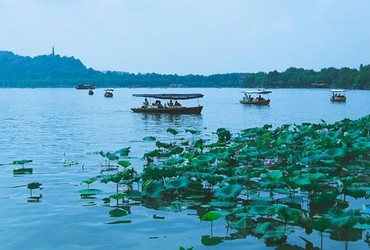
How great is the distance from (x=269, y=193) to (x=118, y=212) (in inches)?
173

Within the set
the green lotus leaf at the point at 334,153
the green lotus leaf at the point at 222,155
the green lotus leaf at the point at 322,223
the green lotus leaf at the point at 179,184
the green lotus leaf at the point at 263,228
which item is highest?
the green lotus leaf at the point at 334,153

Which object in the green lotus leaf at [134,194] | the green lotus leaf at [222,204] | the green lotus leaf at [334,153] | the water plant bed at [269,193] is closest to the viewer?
the water plant bed at [269,193]

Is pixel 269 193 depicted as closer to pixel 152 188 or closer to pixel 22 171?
pixel 152 188

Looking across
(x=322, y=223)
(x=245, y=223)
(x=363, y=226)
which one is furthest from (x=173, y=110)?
(x=322, y=223)

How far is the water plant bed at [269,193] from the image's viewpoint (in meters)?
10.3

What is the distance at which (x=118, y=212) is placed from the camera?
42.1 feet

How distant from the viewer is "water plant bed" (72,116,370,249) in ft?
33.8

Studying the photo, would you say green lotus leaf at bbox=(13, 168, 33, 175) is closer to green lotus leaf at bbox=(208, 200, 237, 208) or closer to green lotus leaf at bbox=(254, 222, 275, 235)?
green lotus leaf at bbox=(208, 200, 237, 208)

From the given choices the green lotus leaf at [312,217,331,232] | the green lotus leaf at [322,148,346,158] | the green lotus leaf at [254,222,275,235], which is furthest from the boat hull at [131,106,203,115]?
the green lotus leaf at [312,217,331,232]

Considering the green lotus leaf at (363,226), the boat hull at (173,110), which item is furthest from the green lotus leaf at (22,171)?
the boat hull at (173,110)

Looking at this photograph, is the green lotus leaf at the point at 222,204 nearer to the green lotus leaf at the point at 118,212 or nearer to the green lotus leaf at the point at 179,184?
the green lotus leaf at the point at 179,184

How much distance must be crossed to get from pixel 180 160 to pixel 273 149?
16.1ft

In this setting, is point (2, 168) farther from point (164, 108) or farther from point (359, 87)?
point (359, 87)

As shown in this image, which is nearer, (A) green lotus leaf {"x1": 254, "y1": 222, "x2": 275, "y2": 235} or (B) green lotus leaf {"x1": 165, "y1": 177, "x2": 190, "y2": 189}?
(A) green lotus leaf {"x1": 254, "y1": 222, "x2": 275, "y2": 235}
